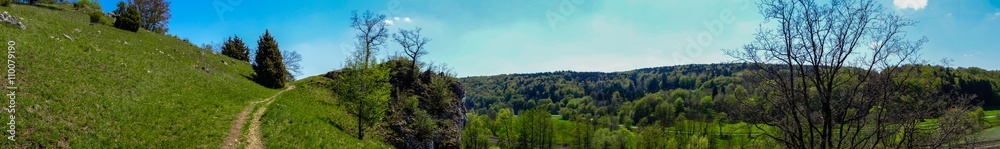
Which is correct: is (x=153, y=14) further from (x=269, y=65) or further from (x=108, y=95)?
(x=108, y=95)

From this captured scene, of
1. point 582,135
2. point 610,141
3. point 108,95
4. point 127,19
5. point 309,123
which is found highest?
point 127,19

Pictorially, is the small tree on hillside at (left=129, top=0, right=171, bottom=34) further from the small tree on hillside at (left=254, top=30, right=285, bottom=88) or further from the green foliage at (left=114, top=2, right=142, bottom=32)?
the small tree on hillside at (left=254, top=30, right=285, bottom=88)

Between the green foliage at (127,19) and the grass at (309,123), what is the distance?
20.0 meters

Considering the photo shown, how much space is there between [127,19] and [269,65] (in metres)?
18.2

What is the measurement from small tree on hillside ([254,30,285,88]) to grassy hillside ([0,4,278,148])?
4.98m

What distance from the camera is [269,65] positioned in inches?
1572

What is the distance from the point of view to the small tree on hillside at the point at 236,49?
5659cm

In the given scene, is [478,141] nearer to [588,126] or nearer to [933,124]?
[588,126]

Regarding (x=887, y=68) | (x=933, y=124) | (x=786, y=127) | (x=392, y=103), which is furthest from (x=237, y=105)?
(x=933, y=124)

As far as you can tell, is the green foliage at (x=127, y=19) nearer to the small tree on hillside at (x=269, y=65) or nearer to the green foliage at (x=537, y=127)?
the small tree on hillside at (x=269, y=65)

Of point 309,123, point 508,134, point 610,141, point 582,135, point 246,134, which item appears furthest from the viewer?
point 508,134

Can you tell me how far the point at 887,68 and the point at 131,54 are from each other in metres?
40.2

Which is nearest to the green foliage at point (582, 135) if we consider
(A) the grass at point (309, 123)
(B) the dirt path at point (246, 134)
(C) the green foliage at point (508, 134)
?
(C) the green foliage at point (508, 134)

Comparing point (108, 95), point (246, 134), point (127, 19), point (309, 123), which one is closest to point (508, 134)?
point (127, 19)
